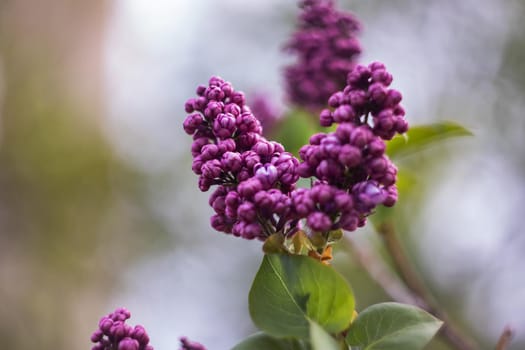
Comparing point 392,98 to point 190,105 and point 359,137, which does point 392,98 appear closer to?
point 359,137

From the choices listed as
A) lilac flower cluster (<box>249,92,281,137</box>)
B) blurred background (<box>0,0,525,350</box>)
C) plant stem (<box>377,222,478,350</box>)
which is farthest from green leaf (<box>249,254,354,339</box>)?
blurred background (<box>0,0,525,350</box>)

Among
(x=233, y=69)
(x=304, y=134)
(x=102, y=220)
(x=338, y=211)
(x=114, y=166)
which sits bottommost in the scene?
(x=338, y=211)

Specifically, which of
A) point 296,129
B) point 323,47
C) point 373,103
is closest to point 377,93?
point 373,103

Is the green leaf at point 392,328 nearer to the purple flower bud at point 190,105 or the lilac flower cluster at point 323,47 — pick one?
the purple flower bud at point 190,105

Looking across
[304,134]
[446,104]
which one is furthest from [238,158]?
[446,104]

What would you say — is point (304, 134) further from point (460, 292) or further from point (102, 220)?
point (102, 220)

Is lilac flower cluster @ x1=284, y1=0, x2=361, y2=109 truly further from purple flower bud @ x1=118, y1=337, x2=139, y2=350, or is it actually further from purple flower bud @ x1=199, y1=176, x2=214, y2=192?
purple flower bud @ x1=118, y1=337, x2=139, y2=350
